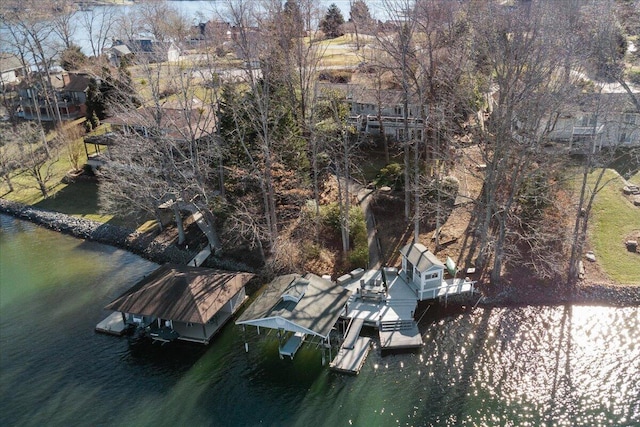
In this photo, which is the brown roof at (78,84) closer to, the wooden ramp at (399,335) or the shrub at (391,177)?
the shrub at (391,177)

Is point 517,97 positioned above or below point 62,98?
above

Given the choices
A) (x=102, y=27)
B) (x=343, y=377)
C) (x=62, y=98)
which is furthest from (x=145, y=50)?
(x=343, y=377)

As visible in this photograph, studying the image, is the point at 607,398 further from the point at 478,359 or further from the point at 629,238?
the point at 629,238

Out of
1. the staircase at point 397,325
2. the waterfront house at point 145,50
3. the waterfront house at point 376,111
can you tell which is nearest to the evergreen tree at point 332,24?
the waterfront house at point 145,50

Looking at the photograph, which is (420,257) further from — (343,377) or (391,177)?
(391,177)

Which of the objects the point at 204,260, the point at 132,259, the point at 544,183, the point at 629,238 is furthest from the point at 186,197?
the point at 629,238
